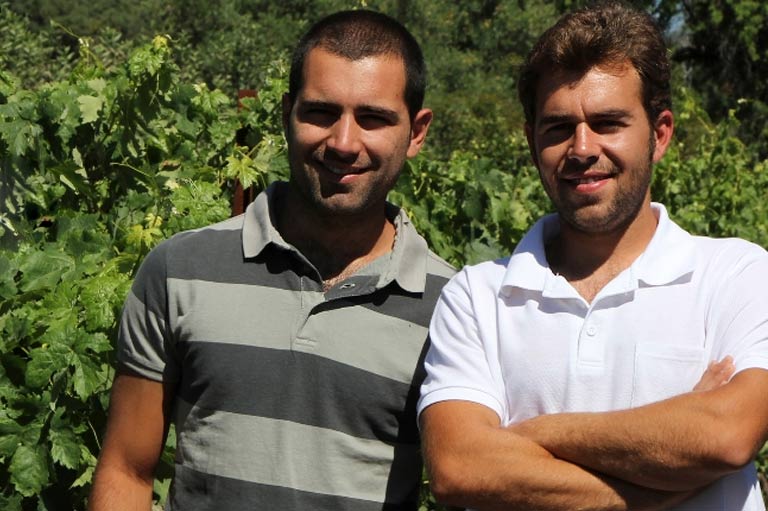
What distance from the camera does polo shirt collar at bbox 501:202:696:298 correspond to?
2.51 metres

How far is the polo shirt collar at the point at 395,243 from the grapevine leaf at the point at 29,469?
3.49ft

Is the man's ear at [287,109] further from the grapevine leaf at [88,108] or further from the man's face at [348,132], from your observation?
the grapevine leaf at [88,108]

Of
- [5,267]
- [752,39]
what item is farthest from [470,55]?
[5,267]

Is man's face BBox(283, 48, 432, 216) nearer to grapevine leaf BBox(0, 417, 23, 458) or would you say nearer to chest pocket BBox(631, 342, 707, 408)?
chest pocket BBox(631, 342, 707, 408)

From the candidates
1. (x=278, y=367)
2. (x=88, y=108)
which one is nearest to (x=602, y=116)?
(x=278, y=367)

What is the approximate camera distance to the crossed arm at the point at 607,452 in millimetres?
2332

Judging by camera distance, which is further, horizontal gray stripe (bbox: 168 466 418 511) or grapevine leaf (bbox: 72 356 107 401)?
grapevine leaf (bbox: 72 356 107 401)

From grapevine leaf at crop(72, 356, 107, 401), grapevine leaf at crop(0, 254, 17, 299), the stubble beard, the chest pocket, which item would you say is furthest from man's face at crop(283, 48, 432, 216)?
grapevine leaf at crop(0, 254, 17, 299)

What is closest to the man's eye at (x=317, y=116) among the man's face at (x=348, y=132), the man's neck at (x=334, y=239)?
the man's face at (x=348, y=132)

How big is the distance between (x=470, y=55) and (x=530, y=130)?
101 ft

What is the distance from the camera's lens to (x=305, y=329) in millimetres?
2547

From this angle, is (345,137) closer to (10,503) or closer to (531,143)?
(531,143)

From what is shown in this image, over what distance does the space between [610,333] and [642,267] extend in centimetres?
17

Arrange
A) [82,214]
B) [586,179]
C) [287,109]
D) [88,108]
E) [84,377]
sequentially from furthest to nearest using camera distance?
1. [88,108]
2. [82,214]
3. [84,377]
4. [287,109]
5. [586,179]
